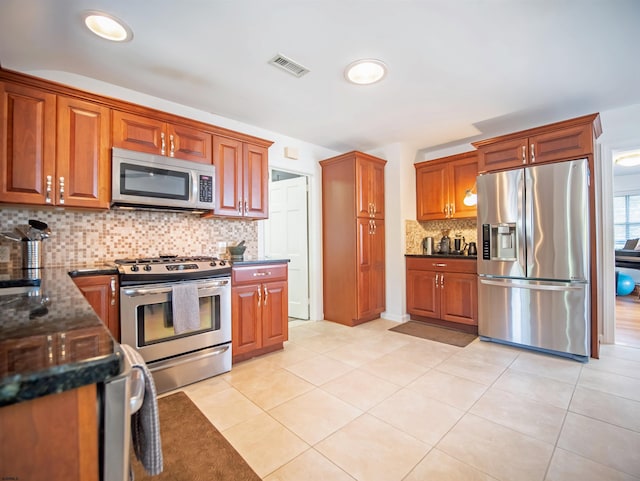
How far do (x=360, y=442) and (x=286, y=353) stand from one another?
141 cm

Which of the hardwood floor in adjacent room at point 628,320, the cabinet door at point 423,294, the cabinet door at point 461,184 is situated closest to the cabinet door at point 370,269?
the cabinet door at point 423,294

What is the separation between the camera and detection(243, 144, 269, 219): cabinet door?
304 centimetres

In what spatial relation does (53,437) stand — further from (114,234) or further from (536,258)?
(536,258)

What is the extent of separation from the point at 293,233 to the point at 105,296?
2.52 metres

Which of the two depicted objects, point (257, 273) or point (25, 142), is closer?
point (25, 142)

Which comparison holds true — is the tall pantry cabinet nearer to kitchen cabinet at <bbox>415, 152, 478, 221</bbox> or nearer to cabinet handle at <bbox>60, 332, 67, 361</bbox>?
kitchen cabinet at <bbox>415, 152, 478, 221</bbox>

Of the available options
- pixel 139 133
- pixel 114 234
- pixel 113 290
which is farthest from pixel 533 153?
pixel 114 234

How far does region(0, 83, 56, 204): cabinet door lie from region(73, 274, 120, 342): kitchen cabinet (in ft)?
2.22

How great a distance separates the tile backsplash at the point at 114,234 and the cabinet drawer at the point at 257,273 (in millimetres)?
494

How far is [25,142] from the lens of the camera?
202 centimetres

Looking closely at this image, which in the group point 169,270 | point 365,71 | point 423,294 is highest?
point 365,71

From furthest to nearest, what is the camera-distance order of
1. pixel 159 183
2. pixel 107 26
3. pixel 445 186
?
pixel 445 186 → pixel 159 183 → pixel 107 26

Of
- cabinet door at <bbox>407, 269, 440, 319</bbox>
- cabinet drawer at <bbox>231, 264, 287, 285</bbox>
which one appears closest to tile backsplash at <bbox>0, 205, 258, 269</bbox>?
cabinet drawer at <bbox>231, 264, 287, 285</bbox>

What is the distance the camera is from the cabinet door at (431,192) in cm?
409
